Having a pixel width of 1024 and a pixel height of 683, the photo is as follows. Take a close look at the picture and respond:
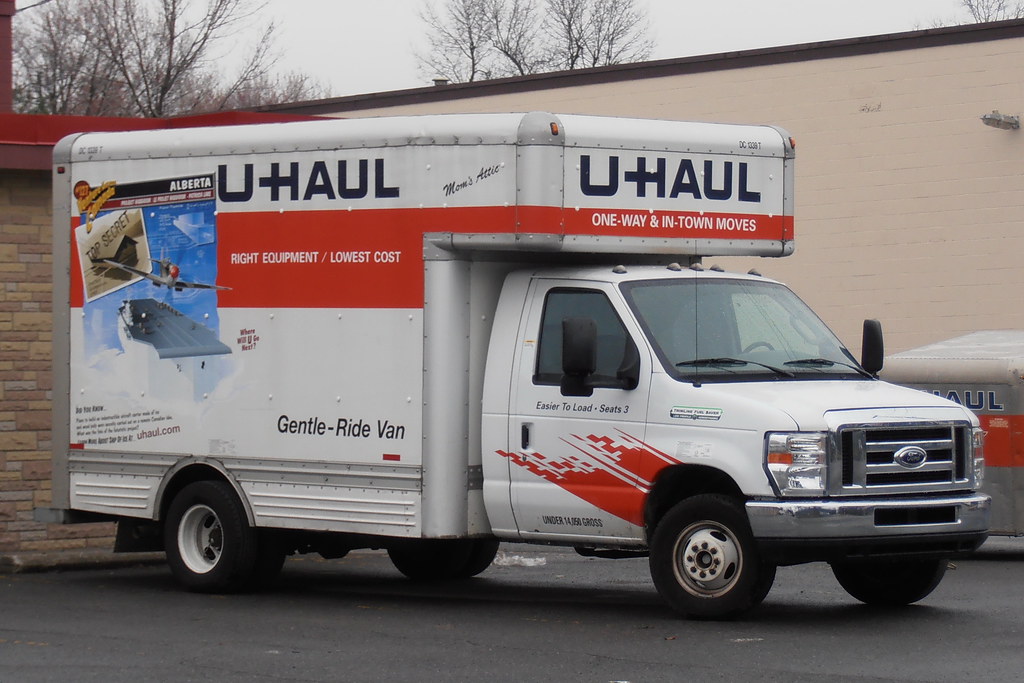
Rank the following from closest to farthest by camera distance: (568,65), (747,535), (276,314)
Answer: (747,535)
(276,314)
(568,65)

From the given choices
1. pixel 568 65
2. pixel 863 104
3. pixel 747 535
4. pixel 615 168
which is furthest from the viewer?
pixel 568 65

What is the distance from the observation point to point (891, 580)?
10.7 m

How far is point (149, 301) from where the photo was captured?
470 inches

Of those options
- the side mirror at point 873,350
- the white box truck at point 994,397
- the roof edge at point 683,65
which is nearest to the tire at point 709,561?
the side mirror at point 873,350

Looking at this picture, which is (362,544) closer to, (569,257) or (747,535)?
(569,257)

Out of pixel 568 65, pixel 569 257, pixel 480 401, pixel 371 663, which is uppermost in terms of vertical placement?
pixel 568 65

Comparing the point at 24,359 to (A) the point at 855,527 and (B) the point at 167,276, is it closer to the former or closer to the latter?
(B) the point at 167,276

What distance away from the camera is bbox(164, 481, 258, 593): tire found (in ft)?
37.6

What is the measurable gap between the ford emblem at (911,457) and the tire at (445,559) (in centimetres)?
403

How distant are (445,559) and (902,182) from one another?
12802mm

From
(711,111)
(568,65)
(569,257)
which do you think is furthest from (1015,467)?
(568,65)

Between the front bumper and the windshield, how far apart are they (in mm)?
999

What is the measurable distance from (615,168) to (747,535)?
8.28ft

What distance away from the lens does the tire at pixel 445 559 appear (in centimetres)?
1270
